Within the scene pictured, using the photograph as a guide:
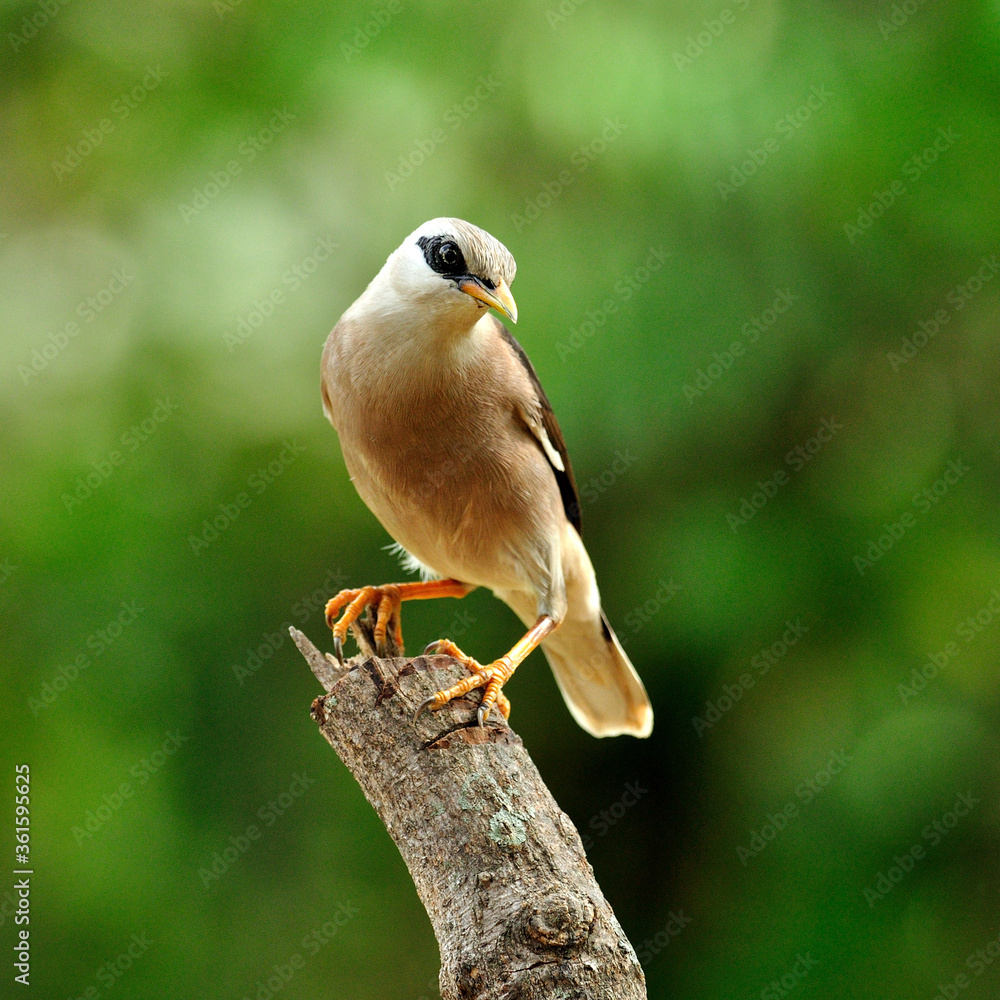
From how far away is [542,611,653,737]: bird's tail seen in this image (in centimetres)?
453

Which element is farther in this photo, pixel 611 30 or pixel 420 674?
pixel 611 30

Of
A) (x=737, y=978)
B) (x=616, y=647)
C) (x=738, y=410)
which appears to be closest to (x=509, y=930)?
(x=616, y=647)

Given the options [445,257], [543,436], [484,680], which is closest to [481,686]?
[484,680]

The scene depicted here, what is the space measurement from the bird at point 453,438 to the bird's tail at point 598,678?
374mm

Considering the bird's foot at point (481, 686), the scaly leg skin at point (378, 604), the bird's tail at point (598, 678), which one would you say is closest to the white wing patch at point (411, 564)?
the scaly leg skin at point (378, 604)

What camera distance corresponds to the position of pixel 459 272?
328 centimetres

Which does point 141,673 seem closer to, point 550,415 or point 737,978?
point 550,415

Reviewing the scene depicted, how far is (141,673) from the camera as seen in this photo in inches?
215

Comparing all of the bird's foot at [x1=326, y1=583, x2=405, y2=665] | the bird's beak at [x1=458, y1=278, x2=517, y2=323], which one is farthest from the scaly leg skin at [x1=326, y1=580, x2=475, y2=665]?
the bird's beak at [x1=458, y1=278, x2=517, y2=323]

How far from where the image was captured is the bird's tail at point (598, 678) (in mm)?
4531

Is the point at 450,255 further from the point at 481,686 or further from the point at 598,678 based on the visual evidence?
the point at 598,678

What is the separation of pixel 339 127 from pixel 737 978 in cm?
507

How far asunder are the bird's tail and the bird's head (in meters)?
1.70

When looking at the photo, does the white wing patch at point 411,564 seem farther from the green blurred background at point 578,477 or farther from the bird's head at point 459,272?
the bird's head at point 459,272
